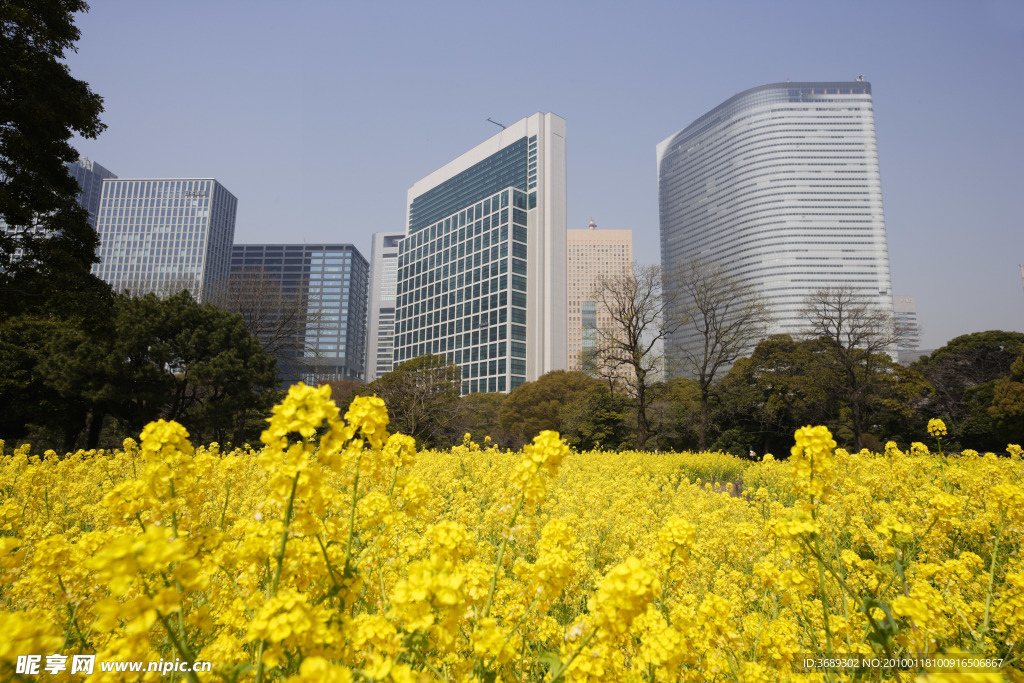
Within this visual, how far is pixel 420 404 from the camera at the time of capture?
2203cm

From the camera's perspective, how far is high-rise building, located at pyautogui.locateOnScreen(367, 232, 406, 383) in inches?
6009

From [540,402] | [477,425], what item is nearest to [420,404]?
[477,425]

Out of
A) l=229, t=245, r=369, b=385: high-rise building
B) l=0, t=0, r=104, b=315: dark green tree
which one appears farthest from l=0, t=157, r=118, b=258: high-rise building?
l=0, t=0, r=104, b=315: dark green tree

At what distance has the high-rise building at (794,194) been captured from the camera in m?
95.2

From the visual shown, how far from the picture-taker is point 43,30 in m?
8.70

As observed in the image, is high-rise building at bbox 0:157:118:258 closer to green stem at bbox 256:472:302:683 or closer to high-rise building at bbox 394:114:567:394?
high-rise building at bbox 394:114:567:394

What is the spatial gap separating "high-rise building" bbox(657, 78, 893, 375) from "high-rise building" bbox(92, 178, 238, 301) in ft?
382

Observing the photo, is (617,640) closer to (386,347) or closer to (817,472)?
(817,472)

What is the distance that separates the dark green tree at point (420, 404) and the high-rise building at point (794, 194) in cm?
7493

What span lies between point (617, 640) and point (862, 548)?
339cm

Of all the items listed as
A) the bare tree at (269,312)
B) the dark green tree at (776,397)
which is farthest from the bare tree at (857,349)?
the bare tree at (269,312)

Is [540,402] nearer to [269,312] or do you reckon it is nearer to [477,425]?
[477,425]

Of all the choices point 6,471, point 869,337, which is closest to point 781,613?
point 6,471

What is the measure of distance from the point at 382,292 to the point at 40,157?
15738 centimetres
